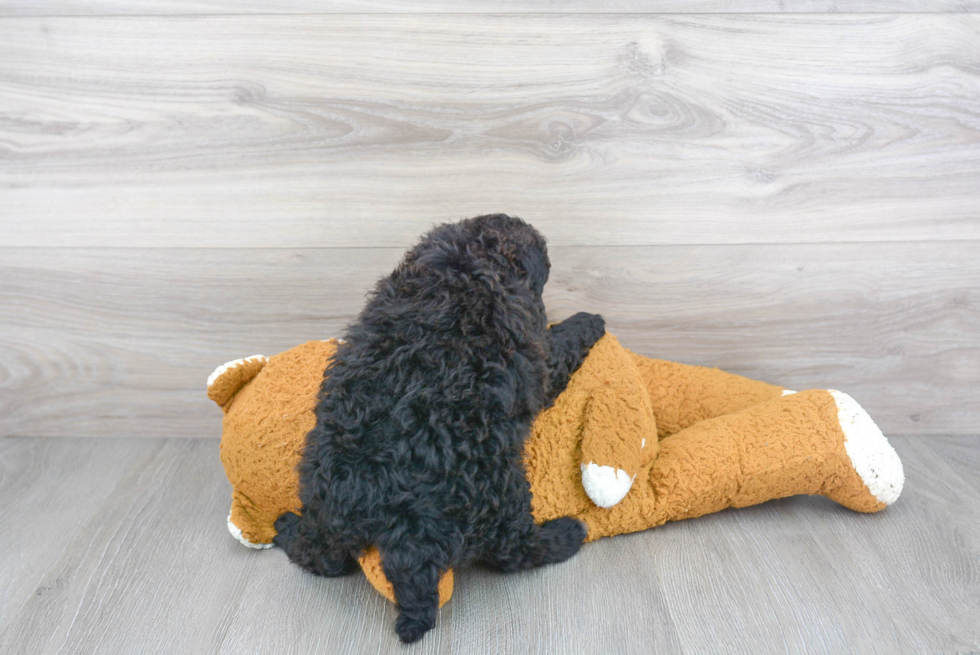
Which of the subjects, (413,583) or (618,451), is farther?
(618,451)

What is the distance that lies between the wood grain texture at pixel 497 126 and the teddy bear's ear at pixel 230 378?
243 mm

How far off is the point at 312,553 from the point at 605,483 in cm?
36

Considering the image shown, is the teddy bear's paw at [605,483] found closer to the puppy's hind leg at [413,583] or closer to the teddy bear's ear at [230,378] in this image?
the puppy's hind leg at [413,583]

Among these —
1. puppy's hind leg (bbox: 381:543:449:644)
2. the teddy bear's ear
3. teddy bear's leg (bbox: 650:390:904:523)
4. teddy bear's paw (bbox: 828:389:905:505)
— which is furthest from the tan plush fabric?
teddy bear's paw (bbox: 828:389:905:505)

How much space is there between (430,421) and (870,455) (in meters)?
0.59

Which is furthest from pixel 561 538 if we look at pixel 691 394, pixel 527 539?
pixel 691 394

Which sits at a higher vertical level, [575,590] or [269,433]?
[269,433]

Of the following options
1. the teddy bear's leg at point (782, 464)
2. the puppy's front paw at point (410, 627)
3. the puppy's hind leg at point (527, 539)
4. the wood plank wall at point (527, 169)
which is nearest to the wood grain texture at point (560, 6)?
the wood plank wall at point (527, 169)

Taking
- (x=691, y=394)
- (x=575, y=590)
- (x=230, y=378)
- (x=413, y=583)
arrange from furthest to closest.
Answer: (x=691, y=394) → (x=230, y=378) → (x=575, y=590) → (x=413, y=583)

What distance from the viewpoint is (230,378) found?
905 mm

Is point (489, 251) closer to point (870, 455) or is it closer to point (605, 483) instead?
point (605, 483)

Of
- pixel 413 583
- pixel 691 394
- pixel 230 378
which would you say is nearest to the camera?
pixel 413 583

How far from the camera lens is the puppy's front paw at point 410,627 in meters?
0.69

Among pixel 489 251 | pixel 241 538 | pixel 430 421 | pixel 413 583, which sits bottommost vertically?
pixel 241 538
